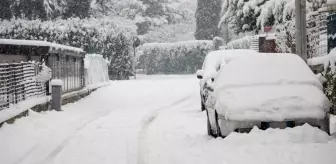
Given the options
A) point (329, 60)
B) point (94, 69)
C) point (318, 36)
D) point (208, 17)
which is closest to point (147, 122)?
point (329, 60)

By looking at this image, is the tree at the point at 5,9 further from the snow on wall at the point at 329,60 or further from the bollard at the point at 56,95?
the snow on wall at the point at 329,60

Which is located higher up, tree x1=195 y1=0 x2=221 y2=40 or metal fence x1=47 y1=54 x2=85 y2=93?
tree x1=195 y1=0 x2=221 y2=40

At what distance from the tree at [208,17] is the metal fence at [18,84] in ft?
98.4

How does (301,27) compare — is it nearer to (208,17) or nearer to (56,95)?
(56,95)

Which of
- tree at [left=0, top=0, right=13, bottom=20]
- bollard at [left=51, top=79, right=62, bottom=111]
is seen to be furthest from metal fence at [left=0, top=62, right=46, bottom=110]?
tree at [left=0, top=0, right=13, bottom=20]

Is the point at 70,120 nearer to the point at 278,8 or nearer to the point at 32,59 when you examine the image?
the point at 32,59

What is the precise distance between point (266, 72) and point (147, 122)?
4502mm

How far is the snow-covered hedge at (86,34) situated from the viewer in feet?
96.4

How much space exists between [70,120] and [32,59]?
3.07 metres

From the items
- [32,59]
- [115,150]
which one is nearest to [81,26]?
[32,59]

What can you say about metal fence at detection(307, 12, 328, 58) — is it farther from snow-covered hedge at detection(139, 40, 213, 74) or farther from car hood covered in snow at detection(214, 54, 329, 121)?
snow-covered hedge at detection(139, 40, 213, 74)

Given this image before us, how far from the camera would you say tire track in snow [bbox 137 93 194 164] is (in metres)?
8.07

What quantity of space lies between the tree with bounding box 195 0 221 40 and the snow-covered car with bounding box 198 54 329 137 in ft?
114

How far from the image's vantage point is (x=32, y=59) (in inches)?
595
